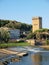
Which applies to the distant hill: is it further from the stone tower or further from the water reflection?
the water reflection

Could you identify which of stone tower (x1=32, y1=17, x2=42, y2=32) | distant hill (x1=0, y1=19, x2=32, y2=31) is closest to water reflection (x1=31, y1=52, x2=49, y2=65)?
stone tower (x1=32, y1=17, x2=42, y2=32)

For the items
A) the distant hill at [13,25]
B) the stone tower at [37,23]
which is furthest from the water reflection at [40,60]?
the distant hill at [13,25]

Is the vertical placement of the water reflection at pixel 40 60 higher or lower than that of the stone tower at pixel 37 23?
lower

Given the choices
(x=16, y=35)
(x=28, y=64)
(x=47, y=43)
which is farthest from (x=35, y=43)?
(x=28, y=64)

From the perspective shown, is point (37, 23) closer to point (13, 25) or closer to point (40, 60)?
point (13, 25)

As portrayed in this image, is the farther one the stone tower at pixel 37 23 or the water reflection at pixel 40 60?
the stone tower at pixel 37 23

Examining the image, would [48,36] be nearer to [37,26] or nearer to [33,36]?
[33,36]

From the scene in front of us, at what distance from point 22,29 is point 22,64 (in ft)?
249

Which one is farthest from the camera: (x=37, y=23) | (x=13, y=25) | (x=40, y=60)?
(x=13, y=25)

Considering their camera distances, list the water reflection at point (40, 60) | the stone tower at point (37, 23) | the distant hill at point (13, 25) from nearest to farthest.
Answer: the water reflection at point (40, 60) → the stone tower at point (37, 23) → the distant hill at point (13, 25)

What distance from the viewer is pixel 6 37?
1864 inches

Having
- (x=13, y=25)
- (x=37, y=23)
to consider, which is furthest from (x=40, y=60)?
(x=13, y=25)

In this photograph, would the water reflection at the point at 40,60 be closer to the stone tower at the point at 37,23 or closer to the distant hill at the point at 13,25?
the stone tower at the point at 37,23

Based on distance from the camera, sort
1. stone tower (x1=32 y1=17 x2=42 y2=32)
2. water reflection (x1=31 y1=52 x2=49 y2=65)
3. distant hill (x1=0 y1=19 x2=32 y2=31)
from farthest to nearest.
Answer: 1. distant hill (x1=0 y1=19 x2=32 y2=31)
2. stone tower (x1=32 y1=17 x2=42 y2=32)
3. water reflection (x1=31 y1=52 x2=49 y2=65)
